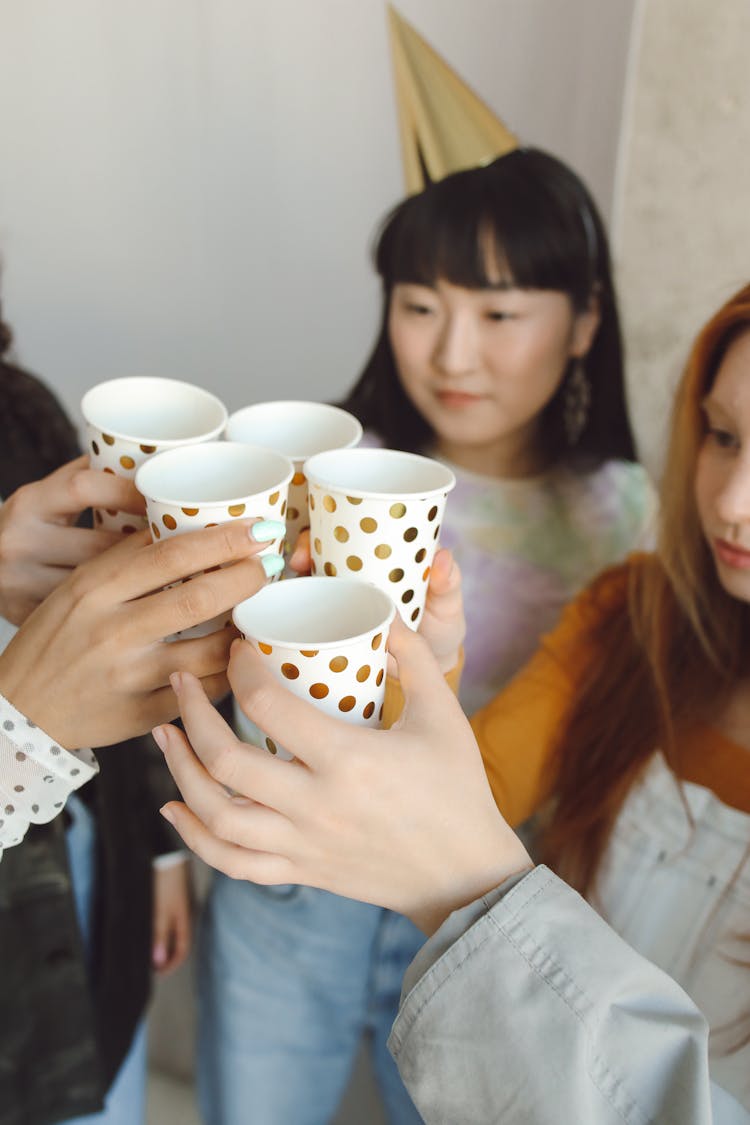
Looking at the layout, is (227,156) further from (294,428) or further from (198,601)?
(198,601)

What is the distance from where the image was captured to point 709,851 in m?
0.87

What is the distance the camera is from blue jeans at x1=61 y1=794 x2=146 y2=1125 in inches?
47.5

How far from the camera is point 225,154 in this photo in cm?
146

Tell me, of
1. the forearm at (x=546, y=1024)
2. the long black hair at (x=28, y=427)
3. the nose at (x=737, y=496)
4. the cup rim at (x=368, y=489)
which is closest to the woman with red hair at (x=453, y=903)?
the forearm at (x=546, y=1024)

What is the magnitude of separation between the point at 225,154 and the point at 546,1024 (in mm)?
1397

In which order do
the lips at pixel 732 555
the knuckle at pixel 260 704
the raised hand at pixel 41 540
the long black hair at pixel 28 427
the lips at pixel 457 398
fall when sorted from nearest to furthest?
the knuckle at pixel 260 704
the raised hand at pixel 41 540
the lips at pixel 732 555
the long black hair at pixel 28 427
the lips at pixel 457 398

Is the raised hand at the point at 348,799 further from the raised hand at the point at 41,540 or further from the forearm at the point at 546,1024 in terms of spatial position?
the raised hand at the point at 41,540

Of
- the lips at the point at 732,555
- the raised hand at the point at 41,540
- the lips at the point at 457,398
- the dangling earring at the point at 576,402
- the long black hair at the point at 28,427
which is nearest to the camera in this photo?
the raised hand at the point at 41,540

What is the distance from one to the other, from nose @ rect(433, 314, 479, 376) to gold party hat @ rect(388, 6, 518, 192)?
0.41 meters

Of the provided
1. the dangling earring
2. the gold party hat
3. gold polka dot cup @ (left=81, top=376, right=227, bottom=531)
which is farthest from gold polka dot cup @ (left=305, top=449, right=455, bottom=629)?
the gold party hat

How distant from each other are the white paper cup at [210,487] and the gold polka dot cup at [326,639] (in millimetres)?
Answer: 44

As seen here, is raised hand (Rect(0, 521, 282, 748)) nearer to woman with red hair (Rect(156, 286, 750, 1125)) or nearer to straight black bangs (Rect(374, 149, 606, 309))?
woman with red hair (Rect(156, 286, 750, 1125))

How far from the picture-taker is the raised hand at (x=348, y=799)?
0.53 m

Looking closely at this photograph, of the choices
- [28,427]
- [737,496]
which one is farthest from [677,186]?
[28,427]
